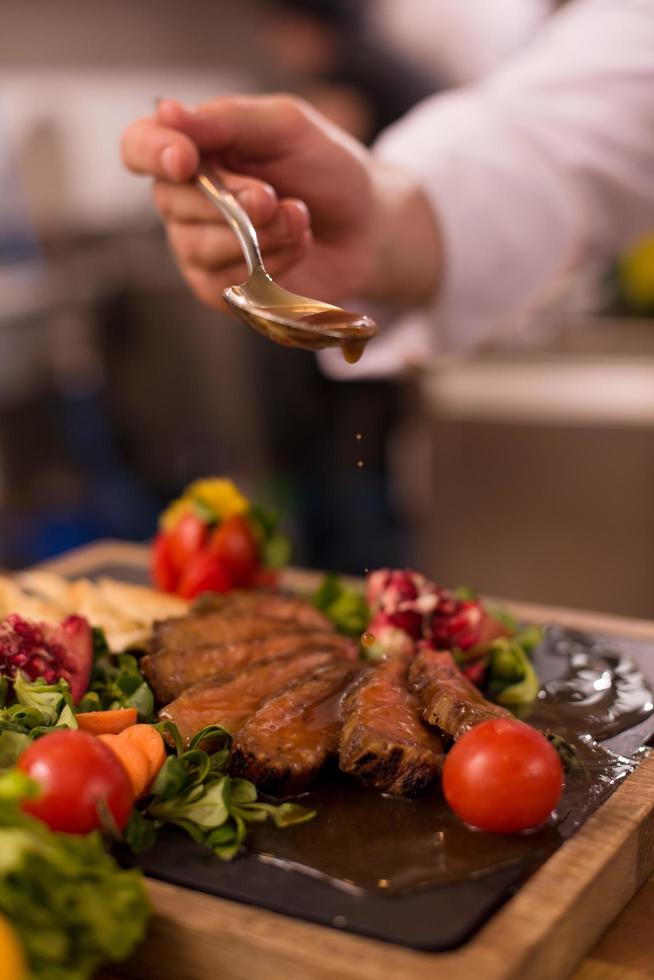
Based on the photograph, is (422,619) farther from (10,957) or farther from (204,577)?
(10,957)

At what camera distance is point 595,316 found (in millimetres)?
4668

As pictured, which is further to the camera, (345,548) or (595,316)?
(345,548)

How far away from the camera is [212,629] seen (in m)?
1.98

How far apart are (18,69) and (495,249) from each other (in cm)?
289

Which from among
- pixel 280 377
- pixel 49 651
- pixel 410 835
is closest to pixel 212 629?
pixel 49 651

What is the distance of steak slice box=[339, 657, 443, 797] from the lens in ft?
4.96

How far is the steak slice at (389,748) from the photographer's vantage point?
4.96ft

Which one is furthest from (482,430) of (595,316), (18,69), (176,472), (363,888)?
(363,888)

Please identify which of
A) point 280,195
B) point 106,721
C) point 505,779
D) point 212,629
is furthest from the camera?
point 280,195

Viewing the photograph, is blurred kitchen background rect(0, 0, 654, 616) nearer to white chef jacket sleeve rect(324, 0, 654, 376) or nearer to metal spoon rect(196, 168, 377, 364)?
white chef jacket sleeve rect(324, 0, 654, 376)

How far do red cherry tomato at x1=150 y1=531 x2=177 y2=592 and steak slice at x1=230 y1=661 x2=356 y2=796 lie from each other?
843mm

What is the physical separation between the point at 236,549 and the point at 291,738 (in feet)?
3.02

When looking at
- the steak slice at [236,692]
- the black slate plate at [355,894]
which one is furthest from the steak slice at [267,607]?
the black slate plate at [355,894]

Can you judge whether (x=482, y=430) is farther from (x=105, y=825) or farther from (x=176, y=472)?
(x=105, y=825)
